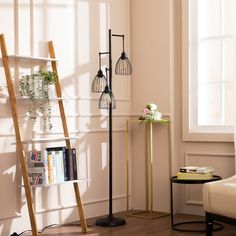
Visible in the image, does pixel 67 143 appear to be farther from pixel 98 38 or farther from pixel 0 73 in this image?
pixel 98 38

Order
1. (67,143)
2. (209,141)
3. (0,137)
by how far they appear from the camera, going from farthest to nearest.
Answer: (209,141), (67,143), (0,137)

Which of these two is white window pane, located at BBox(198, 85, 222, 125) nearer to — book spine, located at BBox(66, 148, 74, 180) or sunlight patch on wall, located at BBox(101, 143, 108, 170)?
sunlight patch on wall, located at BBox(101, 143, 108, 170)

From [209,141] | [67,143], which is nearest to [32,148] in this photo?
[67,143]

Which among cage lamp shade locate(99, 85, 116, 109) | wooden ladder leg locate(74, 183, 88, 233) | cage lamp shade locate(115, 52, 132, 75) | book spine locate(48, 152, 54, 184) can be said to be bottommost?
wooden ladder leg locate(74, 183, 88, 233)

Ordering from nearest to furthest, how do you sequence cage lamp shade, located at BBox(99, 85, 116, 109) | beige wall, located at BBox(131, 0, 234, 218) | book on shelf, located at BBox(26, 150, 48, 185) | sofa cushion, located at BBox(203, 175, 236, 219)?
sofa cushion, located at BBox(203, 175, 236, 219) → book on shelf, located at BBox(26, 150, 48, 185) → cage lamp shade, located at BBox(99, 85, 116, 109) → beige wall, located at BBox(131, 0, 234, 218)

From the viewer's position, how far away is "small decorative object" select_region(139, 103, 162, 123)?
5.10 metres

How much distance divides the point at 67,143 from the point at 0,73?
86 cm

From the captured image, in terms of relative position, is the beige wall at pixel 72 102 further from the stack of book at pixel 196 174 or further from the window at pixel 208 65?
the stack of book at pixel 196 174

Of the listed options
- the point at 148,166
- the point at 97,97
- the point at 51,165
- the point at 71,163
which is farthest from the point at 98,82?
the point at 148,166

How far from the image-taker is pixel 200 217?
5.05 metres

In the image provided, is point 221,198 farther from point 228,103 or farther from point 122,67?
point 122,67

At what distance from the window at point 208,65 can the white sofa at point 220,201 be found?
3.41 feet

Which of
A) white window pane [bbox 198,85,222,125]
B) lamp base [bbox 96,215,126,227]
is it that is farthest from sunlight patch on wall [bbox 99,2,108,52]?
lamp base [bbox 96,215,126,227]

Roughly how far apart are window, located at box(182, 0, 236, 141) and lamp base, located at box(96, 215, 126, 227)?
1120 millimetres
